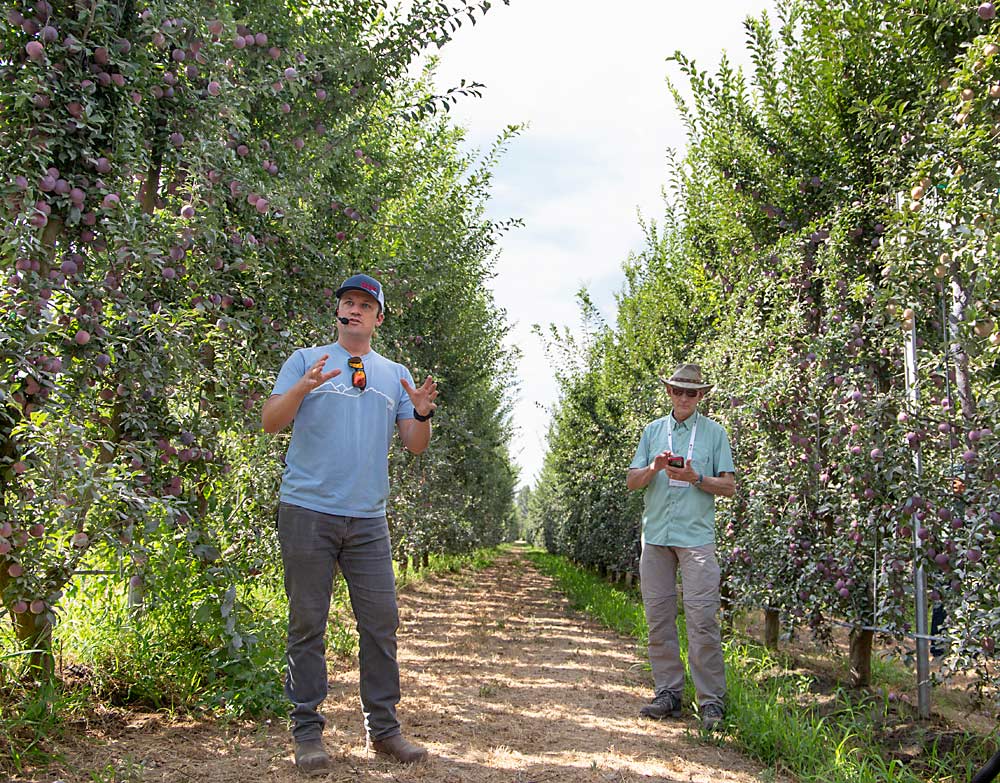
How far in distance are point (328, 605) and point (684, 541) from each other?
2078 mm

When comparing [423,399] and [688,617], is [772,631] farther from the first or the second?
[423,399]

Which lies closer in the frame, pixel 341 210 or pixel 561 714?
pixel 561 714

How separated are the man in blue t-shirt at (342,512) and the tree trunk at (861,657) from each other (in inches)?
126

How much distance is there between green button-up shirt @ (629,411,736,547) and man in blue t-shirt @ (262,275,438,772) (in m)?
1.70

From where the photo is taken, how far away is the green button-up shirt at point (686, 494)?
4.31 m

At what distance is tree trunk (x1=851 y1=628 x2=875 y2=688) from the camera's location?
4.96 metres

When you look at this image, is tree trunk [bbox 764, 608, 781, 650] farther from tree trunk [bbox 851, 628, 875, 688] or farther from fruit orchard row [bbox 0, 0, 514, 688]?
fruit orchard row [bbox 0, 0, 514, 688]

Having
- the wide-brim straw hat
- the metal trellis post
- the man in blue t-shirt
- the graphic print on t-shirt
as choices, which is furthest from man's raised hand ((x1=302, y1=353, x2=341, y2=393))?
the metal trellis post

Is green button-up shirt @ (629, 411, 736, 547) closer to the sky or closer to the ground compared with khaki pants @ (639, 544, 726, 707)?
closer to the sky

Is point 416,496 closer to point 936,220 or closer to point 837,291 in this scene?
point 837,291

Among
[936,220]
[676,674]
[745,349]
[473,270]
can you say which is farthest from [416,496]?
[936,220]

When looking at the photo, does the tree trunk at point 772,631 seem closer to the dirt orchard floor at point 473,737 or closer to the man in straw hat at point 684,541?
the dirt orchard floor at point 473,737

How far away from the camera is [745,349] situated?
6.05 meters

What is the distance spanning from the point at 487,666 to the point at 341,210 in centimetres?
351
